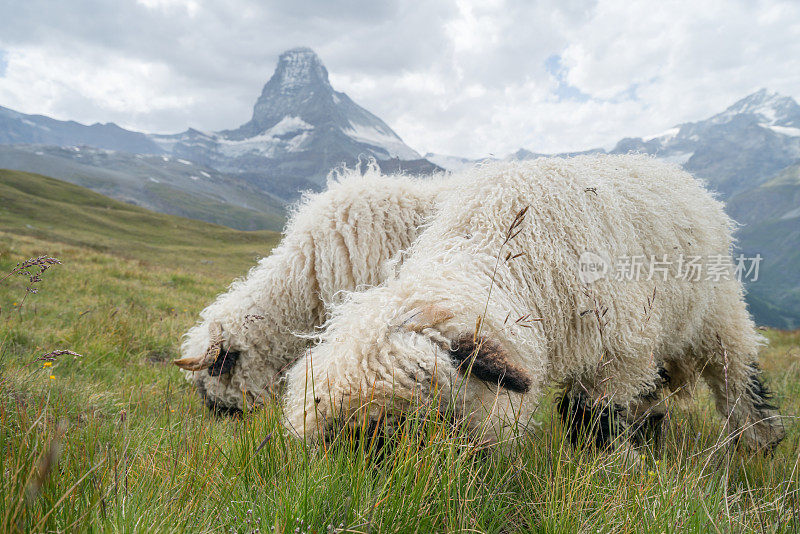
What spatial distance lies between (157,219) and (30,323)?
246ft

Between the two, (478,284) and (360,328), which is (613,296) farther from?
(360,328)

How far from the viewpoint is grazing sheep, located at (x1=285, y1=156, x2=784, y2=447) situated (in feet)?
6.05

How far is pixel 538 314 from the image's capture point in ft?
8.34

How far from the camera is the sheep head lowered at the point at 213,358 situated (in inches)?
140

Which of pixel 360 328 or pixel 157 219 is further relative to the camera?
pixel 157 219

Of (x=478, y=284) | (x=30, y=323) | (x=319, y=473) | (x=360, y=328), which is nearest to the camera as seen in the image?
(x=319, y=473)

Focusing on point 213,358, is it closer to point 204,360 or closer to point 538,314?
point 204,360

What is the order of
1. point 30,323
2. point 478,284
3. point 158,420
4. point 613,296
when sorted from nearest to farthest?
point 478,284
point 613,296
point 158,420
point 30,323

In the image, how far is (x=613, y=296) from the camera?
283 cm

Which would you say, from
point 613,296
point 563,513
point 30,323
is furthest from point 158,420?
point 30,323

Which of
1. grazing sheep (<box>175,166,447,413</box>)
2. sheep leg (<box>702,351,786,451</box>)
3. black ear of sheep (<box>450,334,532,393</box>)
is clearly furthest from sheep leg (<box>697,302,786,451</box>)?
black ear of sheep (<box>450,334,532,393</box>)
